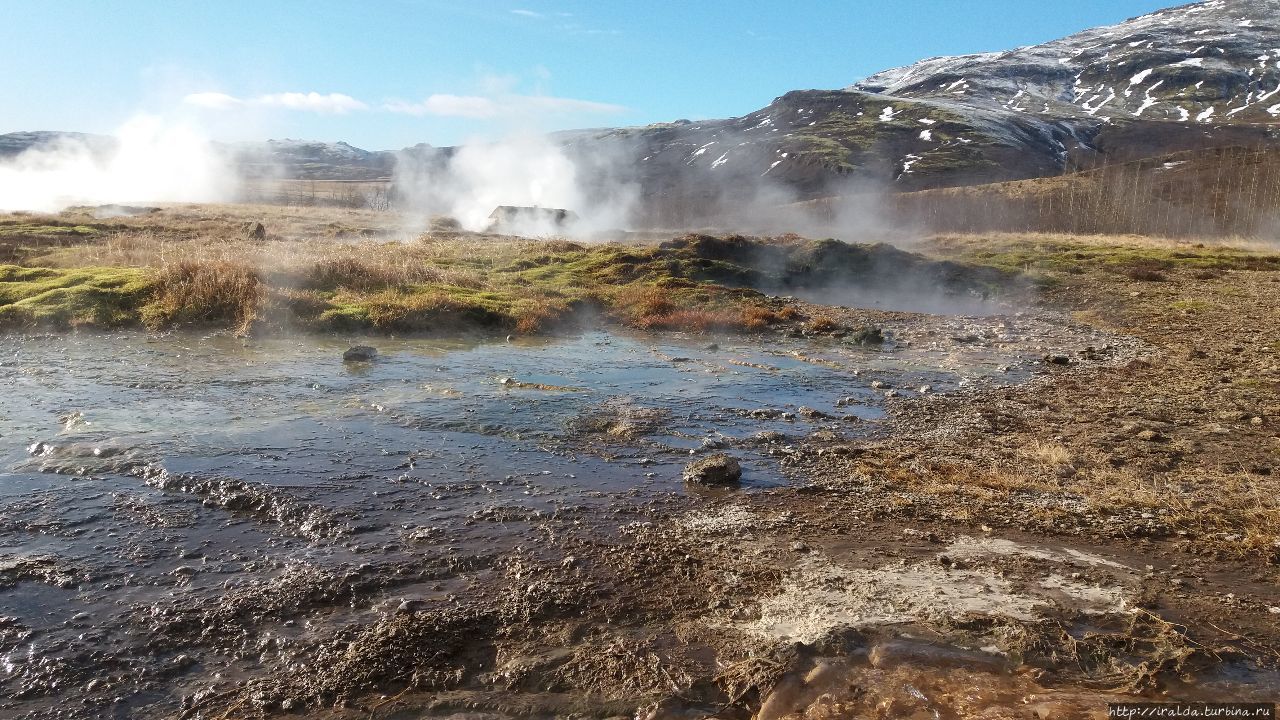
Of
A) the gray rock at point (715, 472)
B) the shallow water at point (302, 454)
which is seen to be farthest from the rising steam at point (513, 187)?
the gray rock at point (715, 472)

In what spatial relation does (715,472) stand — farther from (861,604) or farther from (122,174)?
(122,174)

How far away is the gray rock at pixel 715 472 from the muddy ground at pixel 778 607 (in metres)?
0.25

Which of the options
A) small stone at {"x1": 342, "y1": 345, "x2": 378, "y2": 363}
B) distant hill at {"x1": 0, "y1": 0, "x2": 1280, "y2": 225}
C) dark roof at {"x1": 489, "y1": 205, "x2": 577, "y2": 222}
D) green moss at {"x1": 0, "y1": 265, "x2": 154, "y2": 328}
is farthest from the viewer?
distant hill at {"x1": 0, "y1": 0, "x2": 1280, "y2": 225}

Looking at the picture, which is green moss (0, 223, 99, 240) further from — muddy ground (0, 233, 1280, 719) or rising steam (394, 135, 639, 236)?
muddy ground (0, 233, 1280, 719)

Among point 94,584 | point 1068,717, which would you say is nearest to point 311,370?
point 94,584

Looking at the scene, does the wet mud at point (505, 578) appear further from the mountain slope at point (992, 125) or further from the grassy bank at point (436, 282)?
the mountain slope at point (992, 125)

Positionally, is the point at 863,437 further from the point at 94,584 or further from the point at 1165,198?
the point at 1165,198

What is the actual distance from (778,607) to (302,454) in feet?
19.2

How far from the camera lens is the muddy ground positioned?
180 inches

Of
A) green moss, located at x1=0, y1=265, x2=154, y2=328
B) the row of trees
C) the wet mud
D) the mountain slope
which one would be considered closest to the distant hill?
the mountain slope

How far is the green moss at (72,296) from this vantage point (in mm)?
16641

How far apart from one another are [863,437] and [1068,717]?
20.1ft

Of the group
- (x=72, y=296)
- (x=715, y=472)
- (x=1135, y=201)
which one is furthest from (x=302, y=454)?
(x=1135, y=201)

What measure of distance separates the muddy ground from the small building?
169 feet
